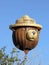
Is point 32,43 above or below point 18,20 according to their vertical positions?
below

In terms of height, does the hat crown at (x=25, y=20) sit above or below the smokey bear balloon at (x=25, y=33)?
above

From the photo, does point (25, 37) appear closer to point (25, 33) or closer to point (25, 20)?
point (25, 33)

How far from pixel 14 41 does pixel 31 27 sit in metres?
0.31

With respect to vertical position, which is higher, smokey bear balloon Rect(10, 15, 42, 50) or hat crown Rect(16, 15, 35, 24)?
hat crown Rect(16, 15, 35, 24)

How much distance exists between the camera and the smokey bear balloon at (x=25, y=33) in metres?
4.05

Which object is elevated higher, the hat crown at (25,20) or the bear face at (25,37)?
the hat crown at (25,20)

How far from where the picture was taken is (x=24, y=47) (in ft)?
13.4

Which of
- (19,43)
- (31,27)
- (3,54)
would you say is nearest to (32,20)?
(31,27)

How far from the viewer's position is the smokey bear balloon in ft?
13.3

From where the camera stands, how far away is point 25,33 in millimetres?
4086

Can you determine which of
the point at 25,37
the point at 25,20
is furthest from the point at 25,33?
the point at 25,20

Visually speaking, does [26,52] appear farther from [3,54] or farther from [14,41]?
[3,54]

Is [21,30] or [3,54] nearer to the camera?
[21,30]

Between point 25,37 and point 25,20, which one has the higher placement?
point 25,20
